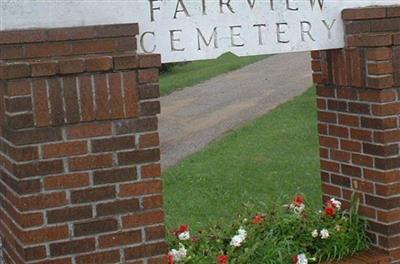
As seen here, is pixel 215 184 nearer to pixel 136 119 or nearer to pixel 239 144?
pixel 239 144

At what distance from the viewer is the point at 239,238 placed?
4.72m

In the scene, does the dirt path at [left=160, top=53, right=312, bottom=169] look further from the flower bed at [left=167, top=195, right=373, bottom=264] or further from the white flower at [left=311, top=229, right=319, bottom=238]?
the white flower at [left=311, top=229, right=319, bottom=238]

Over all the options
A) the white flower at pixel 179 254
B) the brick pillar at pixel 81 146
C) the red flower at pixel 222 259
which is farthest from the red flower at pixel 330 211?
the brick pillar at pixel 81 146

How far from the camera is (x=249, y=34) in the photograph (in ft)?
14.8

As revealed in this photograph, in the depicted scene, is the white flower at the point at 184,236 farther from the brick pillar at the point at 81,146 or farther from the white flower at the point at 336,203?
the white flower at the point at 336,203

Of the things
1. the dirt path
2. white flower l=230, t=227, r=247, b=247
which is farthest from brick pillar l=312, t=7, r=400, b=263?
the dirt path

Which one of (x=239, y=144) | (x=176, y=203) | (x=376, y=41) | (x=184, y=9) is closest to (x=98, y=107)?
(x=184, y=9)

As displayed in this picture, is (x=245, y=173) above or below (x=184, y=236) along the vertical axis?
below

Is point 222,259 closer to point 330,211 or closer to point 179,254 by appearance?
point 179,254

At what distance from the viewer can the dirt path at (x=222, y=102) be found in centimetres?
1270

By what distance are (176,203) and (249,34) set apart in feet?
13.7

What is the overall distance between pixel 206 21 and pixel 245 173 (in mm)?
5453

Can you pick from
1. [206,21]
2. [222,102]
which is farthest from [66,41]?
[222,102]

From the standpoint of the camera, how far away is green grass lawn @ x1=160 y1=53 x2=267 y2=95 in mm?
18891
